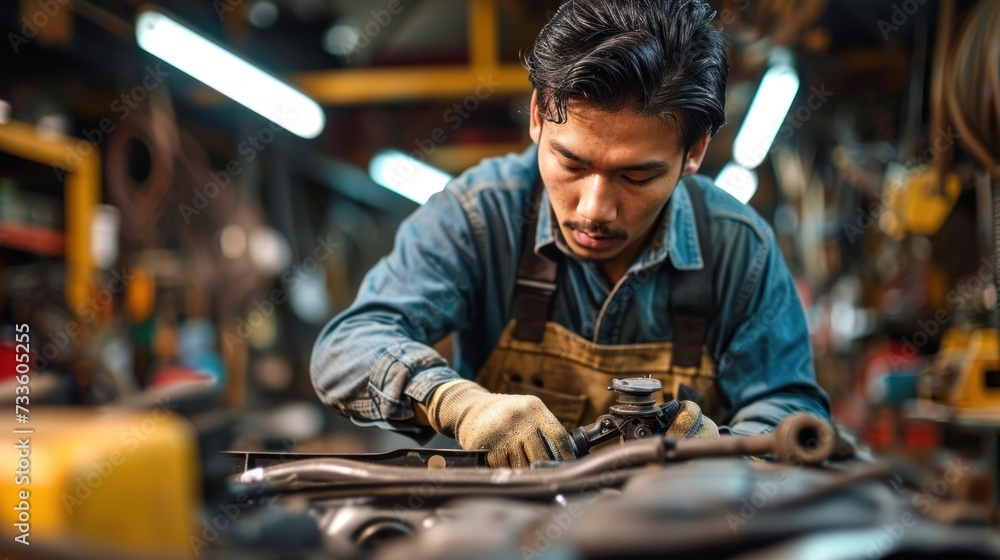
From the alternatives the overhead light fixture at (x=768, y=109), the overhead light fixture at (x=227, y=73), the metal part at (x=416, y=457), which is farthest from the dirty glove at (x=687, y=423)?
the overhead light fixture at (x=227, y=73)

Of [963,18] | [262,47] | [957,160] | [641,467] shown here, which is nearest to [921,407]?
[957,160]

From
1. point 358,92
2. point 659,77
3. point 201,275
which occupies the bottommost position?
point 659,77

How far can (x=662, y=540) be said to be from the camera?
750mm

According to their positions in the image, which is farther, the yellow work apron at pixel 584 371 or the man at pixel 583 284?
the yellow work apron at pixel 584 371

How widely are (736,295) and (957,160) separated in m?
1.69

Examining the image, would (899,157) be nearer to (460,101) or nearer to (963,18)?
(963,18)

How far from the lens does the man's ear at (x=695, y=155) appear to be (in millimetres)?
1535
